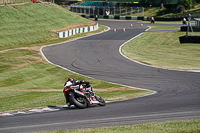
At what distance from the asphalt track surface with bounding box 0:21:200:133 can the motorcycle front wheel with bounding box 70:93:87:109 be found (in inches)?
10.0

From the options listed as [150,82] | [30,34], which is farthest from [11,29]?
[150,82]

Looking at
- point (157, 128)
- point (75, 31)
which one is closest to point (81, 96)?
point (157, 128)

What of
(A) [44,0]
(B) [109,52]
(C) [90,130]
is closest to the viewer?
(C) [90,130]

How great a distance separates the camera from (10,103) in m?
17.2

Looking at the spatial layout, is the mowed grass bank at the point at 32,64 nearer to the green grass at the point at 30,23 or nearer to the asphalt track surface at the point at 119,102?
the green grass at the point at 30,23

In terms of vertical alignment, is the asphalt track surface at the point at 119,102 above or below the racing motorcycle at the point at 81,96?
below

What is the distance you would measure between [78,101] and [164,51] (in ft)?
99.1

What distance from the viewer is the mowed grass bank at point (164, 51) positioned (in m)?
33.5

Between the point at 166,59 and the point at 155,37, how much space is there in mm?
19948

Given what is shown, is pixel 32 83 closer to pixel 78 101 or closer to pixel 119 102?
pixel 119 102

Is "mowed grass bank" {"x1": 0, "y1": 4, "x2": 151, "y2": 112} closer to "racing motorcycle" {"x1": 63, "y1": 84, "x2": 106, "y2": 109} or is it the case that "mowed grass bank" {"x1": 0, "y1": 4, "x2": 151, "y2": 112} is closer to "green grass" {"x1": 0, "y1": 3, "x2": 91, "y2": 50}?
"green grass" {"x1": 0, "y1": 3, "x2": 91, "y2": 50}

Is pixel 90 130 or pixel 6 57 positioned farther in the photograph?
pixel 6 57

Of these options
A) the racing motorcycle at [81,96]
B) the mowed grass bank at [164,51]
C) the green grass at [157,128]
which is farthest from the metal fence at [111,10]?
the green grass at [157,128]

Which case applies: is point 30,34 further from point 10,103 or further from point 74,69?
point 10,103
